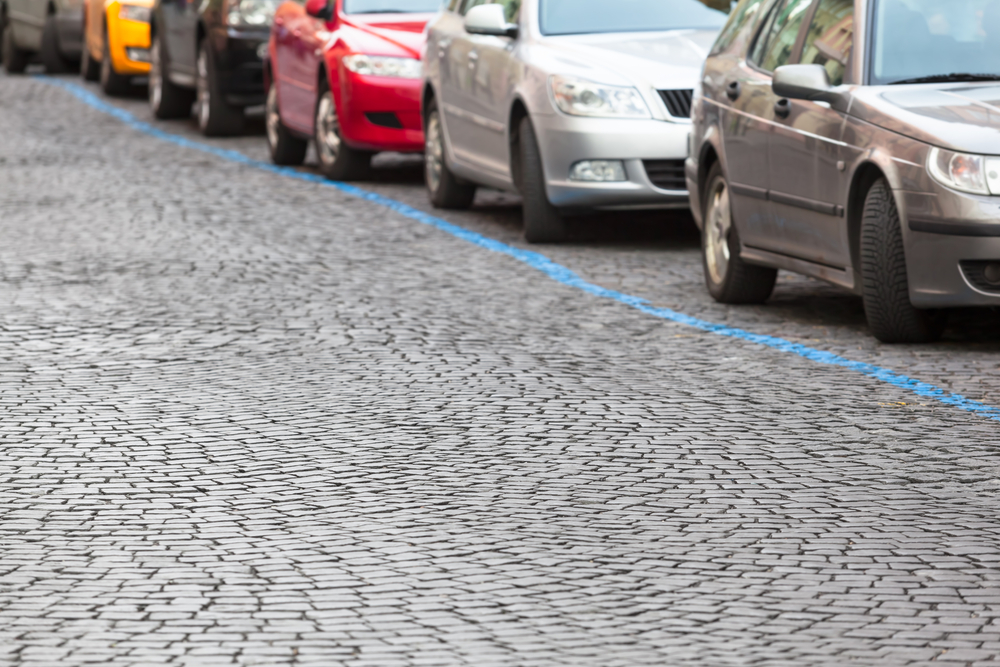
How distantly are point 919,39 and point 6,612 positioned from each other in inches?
200

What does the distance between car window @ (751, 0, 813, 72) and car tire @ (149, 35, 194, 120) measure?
1175cm

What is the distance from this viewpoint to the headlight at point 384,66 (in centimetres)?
1420

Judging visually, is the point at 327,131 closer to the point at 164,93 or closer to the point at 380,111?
the point at 380,111

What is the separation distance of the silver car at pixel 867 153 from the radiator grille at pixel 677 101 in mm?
1612

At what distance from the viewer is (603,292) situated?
9625 millimetres

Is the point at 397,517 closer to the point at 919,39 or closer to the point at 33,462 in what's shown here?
the point at 33,462

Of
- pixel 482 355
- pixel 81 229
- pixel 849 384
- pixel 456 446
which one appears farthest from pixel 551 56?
pixel 456 446

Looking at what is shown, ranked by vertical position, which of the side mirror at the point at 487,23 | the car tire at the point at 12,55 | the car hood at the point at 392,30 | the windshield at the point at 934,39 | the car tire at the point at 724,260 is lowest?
the car tire at the point at 12,55

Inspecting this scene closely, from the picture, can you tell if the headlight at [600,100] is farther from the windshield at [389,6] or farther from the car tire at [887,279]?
the windshield at [389,6]

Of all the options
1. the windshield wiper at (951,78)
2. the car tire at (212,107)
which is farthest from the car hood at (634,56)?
the car tire at (212,107)

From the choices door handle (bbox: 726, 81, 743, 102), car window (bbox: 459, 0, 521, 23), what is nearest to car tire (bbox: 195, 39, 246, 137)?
car window (bbox: 459, 0, 521, 23)

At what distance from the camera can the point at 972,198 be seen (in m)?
7.34

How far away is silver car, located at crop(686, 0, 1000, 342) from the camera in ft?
24.4

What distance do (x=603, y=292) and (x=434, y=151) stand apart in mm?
4098
